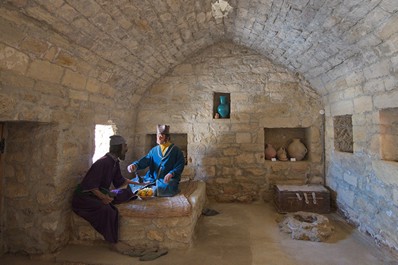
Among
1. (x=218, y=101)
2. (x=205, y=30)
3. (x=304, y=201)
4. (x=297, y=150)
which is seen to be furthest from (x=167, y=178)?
(x=297, y=150)

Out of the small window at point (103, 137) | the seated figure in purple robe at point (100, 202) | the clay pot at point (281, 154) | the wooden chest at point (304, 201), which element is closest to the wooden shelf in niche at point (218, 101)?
the clay pot at point (281, 154)

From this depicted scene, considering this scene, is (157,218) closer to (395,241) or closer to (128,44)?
(128,44)

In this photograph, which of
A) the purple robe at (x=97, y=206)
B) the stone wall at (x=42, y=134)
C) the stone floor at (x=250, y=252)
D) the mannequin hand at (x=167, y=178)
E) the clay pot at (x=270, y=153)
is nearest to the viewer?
the stone wall at (x=42, y=134)

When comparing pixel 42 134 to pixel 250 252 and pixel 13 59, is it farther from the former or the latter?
pixel 250 252

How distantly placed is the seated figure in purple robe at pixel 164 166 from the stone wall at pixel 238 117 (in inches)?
34.9

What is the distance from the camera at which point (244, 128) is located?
14.0ft

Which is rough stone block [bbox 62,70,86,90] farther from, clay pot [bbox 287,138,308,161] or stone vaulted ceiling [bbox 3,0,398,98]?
clay pot [bbox 287,138,308,161]

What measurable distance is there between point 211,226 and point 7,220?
2342 millimetres

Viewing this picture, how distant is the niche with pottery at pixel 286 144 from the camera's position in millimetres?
4289

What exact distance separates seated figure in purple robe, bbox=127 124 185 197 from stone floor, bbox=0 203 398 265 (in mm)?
700

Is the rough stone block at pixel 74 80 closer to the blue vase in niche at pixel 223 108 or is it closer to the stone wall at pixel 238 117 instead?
the stone wall at pixel 238 117

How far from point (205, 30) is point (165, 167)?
2167 mm

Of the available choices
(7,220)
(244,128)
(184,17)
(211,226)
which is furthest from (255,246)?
(184,17)

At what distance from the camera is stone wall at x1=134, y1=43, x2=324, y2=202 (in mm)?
4195
